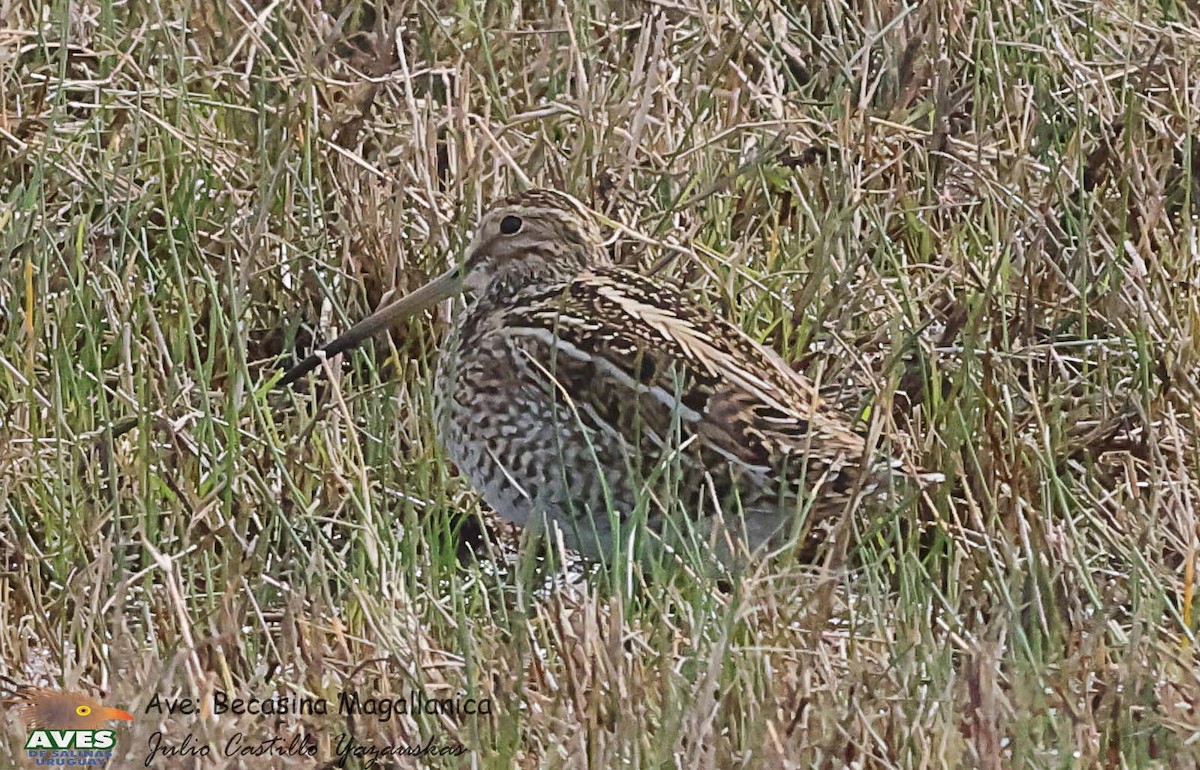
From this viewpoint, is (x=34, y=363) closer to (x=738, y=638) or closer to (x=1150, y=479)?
(x=738, y=638)

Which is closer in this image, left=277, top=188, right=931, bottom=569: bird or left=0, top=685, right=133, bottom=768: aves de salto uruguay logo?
left=0, top=685, right=133, bottom=768: aves de salto uruguay logo

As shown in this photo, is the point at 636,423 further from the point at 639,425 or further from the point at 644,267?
the point at 644,267

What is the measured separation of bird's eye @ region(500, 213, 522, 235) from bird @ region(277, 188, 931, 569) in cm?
24

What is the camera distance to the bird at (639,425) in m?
3.88

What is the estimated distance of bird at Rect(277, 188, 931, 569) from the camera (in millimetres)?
3877

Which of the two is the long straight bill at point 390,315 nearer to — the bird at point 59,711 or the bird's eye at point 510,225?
the bird's eye at point 510,225

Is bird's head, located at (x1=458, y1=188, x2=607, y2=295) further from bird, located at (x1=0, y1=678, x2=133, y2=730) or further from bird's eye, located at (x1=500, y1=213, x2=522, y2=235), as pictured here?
bird, located at (x1=0, y1=678, x2=133, y2=730)

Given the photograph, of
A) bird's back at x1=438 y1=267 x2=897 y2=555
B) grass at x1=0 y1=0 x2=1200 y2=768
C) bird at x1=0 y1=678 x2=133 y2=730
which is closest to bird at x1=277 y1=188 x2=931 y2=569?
bird's back at x1=438 y1=267 x2=897 y2=555

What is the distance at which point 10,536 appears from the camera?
391 cm

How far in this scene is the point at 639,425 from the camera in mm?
3832

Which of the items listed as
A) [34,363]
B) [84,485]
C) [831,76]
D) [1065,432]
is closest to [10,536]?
[84,485]

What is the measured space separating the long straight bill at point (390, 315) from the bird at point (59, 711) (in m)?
1.31

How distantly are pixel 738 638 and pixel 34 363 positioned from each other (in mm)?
1618


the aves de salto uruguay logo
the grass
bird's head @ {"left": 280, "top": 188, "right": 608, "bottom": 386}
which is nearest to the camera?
the aves de salto uruguay logo
